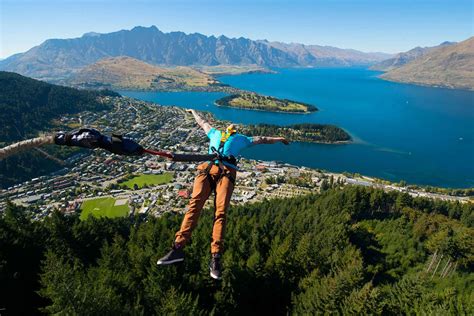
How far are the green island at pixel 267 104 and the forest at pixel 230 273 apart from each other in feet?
419

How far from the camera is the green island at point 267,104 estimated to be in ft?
524

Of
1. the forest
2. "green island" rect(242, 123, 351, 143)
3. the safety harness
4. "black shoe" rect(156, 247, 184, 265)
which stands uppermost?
the safety harness

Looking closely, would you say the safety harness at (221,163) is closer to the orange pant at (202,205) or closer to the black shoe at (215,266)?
the orange pant at (202,205)

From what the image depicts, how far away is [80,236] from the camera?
80.1ft

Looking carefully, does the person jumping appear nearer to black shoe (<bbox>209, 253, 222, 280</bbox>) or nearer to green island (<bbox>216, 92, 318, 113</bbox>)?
black shoe (<bbox>209, 253, 222, 280</bbox>)

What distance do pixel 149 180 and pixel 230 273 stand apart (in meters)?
61.4

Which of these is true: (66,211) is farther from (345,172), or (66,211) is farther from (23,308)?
(345,172)

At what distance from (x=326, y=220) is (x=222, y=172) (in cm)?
3541

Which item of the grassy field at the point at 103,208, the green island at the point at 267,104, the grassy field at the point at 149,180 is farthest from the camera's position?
the green island at the point at 267,104

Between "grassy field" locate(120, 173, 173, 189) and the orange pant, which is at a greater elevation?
the orange pant

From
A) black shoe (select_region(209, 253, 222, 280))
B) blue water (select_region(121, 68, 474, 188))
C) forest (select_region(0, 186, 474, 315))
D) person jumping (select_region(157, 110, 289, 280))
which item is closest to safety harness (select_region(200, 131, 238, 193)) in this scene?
person jumping (select_region(157, 110, 289, 280))

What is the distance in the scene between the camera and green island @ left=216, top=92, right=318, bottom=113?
15962 cm

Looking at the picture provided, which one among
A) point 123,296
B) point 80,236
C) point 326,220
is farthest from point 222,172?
point 326,220

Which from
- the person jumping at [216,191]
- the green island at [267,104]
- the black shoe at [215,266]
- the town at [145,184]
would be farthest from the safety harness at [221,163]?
the green island at [267,104]
